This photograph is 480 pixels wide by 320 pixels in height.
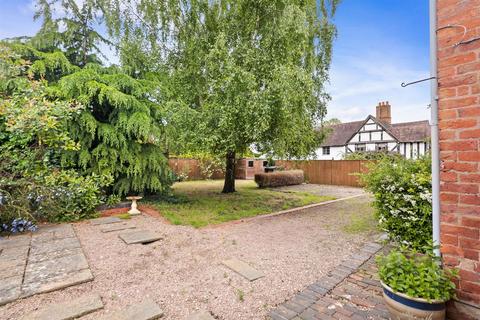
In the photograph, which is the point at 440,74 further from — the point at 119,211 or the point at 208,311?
the point at 119,211

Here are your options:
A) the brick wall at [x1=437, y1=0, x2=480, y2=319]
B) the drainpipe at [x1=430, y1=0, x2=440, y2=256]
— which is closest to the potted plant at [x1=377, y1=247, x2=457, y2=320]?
the brick wall at [x1=437, y1=0, x2=480, y2=319]

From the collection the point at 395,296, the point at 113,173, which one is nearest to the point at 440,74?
the point at 395,296

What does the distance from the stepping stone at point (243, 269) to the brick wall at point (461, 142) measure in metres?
1.90

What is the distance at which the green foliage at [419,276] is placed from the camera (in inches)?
72.8

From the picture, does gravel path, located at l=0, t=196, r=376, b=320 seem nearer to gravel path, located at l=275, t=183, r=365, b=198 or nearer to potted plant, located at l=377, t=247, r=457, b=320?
potted plant, located at l=377, t=247, r=457, b=320

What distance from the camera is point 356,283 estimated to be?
2762 millimetres

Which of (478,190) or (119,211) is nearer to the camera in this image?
(478,190)

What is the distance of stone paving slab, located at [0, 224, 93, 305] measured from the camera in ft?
8.52

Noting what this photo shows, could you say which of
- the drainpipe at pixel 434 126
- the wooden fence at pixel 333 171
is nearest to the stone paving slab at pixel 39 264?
the drainpipe at pixel 434 126

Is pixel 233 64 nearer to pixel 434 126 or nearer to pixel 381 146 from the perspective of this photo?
pixel 434 126

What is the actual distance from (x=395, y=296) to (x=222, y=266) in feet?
6.60

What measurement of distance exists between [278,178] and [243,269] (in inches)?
418

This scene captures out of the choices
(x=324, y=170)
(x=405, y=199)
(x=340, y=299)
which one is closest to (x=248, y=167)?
(x=324, y=170)

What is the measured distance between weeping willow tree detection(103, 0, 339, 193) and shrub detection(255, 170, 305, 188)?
5546 mm
